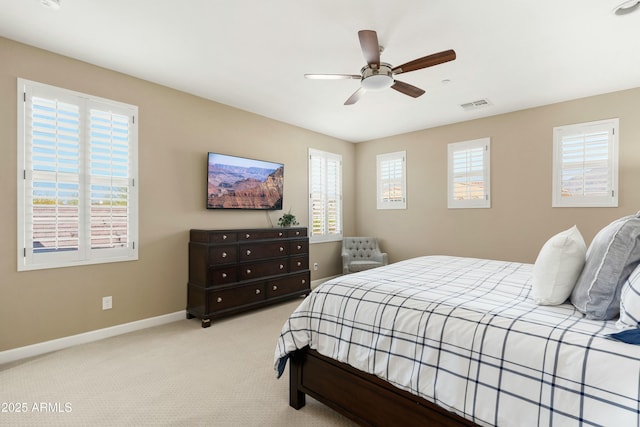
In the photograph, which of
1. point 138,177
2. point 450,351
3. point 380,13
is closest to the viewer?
point 450,351

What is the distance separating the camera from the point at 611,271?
1.33 meters

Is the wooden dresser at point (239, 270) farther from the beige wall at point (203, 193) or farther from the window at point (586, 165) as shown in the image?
the window at point (586, 165)

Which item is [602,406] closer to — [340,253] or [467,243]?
[467,243]

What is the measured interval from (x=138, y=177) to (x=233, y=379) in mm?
2397

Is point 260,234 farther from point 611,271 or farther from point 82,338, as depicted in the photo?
point 611,271

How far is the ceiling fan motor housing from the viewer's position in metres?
2.65

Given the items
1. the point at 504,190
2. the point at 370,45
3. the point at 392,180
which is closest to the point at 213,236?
the point at 370,45

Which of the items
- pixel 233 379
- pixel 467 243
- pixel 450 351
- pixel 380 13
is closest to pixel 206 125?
pixel 380 13

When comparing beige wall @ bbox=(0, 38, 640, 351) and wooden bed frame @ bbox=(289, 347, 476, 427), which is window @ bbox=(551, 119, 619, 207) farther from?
wooden bed frame @ bbox=(289, 347, 476, 427)

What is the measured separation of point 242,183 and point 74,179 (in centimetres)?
187

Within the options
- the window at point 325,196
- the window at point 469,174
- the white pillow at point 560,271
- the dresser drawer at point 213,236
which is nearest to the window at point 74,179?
the dresser drawer at point 213,236

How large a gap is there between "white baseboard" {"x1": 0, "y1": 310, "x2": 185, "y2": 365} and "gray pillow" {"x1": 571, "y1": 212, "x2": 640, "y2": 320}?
12.6ft

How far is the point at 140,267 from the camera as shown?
3500 millimetres

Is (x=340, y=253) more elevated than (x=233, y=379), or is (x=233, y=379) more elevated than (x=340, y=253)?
(x=340, y=253)
